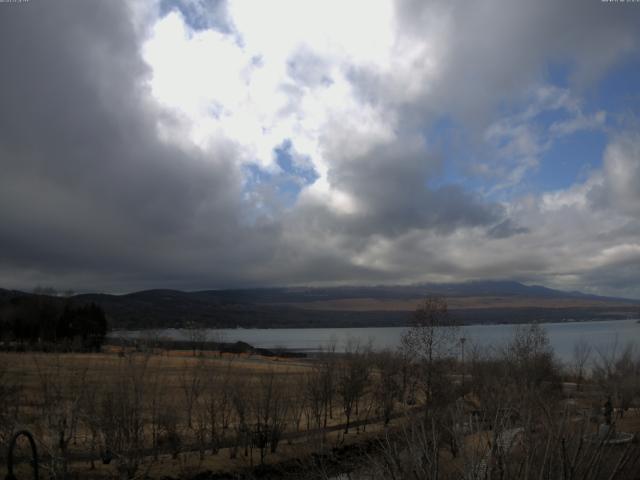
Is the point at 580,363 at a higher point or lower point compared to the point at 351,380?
higher

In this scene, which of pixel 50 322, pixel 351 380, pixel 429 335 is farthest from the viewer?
pixel 50 322

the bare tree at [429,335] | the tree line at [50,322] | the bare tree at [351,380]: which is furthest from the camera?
the tree line at [50,322]

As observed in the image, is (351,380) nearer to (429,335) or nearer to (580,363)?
(429,335)

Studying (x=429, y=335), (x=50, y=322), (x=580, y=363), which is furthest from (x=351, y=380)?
(x=50, y=322)

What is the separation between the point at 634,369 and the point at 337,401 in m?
24.0

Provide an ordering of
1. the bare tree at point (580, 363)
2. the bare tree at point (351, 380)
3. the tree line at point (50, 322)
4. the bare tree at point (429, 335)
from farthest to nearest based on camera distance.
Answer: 1. the tree line at point (50, 322)
2. the bare tree at point (580, 363)
3. the bare tree at point (351, 380)
4. the bare tree at point (429, 335)

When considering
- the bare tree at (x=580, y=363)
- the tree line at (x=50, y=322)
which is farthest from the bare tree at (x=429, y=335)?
the tree line at (x=50, y=322)

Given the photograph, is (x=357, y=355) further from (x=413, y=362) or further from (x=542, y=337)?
(x=542, y=337)

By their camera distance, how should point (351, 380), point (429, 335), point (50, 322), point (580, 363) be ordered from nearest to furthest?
point (429, 335)
point (351, 380)
point (580, 363)
point (50, 322)

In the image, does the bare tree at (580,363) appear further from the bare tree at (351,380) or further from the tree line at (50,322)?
the tree line at (50,322)

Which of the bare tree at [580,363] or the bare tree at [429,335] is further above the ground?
the bare tree at [429,335]

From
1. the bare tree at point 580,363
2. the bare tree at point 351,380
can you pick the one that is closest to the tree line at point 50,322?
the bare tree at point 351,380

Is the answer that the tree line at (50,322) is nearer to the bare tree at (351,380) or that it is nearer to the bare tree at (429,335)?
the bare tree at (351,380)

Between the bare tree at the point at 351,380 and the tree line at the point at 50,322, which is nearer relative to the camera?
the bare tree at the point at 351,380
